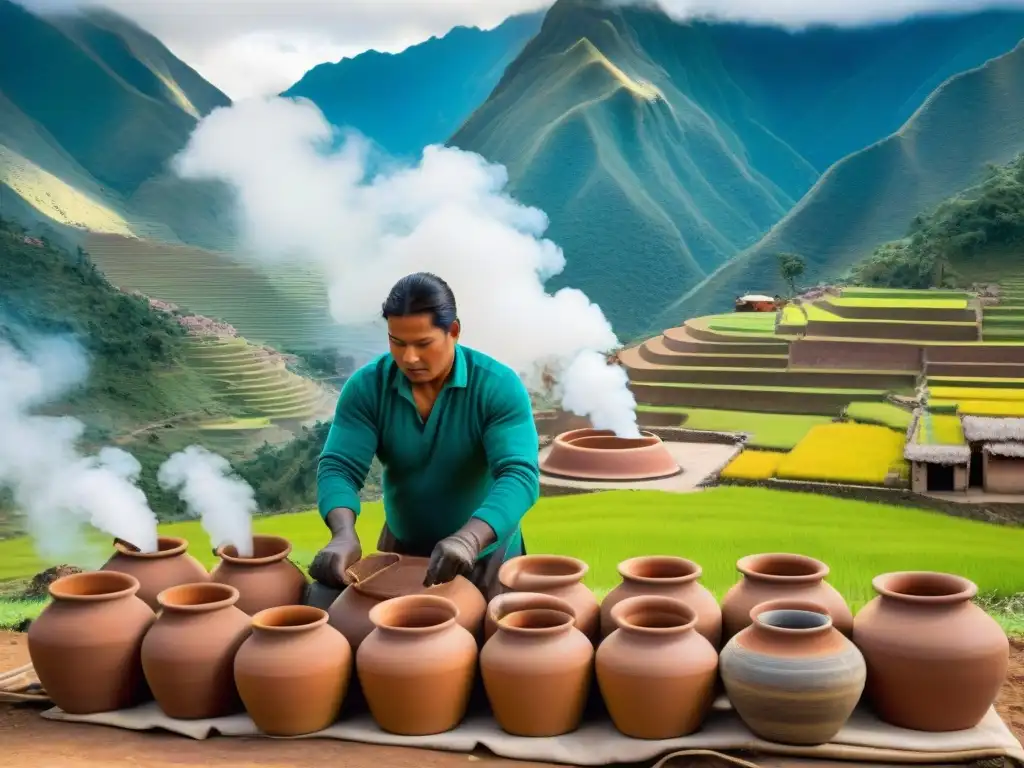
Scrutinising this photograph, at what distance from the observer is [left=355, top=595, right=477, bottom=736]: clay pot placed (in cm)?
364

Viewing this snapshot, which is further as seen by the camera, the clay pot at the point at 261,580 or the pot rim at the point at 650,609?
the clay pot at the point at 261,580

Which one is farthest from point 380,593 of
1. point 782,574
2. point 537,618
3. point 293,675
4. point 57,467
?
point 57,467

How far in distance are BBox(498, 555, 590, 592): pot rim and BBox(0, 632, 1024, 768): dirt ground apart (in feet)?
2.18

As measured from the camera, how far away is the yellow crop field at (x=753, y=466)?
44.8 ft

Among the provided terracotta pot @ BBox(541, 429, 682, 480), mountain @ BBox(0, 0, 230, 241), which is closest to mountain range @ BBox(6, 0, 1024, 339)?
mountain @ BBox(0, 0, 230, 241)

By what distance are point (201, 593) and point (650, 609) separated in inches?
65.6

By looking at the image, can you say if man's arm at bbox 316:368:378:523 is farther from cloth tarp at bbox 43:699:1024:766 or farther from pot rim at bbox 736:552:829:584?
pot rim at bbox 736:552:829:584

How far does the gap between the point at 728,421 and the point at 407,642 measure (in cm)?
1456

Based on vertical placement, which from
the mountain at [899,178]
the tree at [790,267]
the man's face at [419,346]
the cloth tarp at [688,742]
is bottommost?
the cloth tarp at [688,742]

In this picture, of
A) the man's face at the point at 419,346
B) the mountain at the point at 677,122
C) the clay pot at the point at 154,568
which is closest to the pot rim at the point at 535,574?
the man's face at the point at 419,346

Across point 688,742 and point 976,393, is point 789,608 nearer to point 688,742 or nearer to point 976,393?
point 688,742

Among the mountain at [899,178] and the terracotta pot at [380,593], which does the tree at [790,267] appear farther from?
the terracotta pot at [380,593]

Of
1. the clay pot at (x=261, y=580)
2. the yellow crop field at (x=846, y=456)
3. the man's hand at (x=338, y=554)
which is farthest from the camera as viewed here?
the yellow crop field at (x=846, y=456)

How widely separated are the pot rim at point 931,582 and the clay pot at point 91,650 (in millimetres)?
2656
